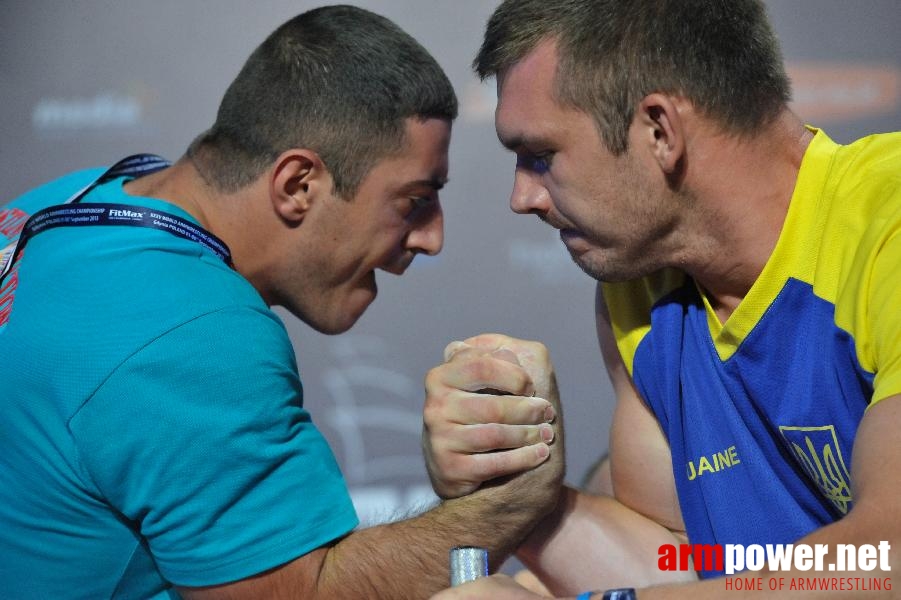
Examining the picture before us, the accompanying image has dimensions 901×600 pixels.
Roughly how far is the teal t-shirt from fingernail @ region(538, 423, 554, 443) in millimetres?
259

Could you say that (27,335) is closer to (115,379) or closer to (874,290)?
(115,379)

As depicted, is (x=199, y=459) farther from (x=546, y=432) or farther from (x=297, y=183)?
(x=297, y=183)

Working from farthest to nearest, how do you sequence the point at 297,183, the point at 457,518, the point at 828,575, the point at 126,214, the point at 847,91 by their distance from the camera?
the point at 847,91
the point at 297,183
the point at 126,214
the point at 457,518
the point at 828,575

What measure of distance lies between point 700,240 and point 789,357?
0.18 metres

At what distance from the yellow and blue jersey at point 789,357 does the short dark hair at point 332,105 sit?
492 mm

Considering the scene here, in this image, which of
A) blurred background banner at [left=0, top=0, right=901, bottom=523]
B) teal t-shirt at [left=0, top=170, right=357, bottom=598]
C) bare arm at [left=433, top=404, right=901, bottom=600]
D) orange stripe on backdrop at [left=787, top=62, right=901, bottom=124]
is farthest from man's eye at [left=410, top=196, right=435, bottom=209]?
orange stripe on backdrop at [left=787, top=62, right=901, bottom=124]

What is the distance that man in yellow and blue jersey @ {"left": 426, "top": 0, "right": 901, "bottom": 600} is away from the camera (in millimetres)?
1157

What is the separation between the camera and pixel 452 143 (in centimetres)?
279

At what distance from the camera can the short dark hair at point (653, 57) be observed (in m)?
1.23

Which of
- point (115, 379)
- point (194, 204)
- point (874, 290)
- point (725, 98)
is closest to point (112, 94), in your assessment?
point (194, 204)

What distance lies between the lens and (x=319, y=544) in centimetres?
119


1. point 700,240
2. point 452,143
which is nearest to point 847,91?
point 452,143

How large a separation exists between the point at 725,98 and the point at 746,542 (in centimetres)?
55
